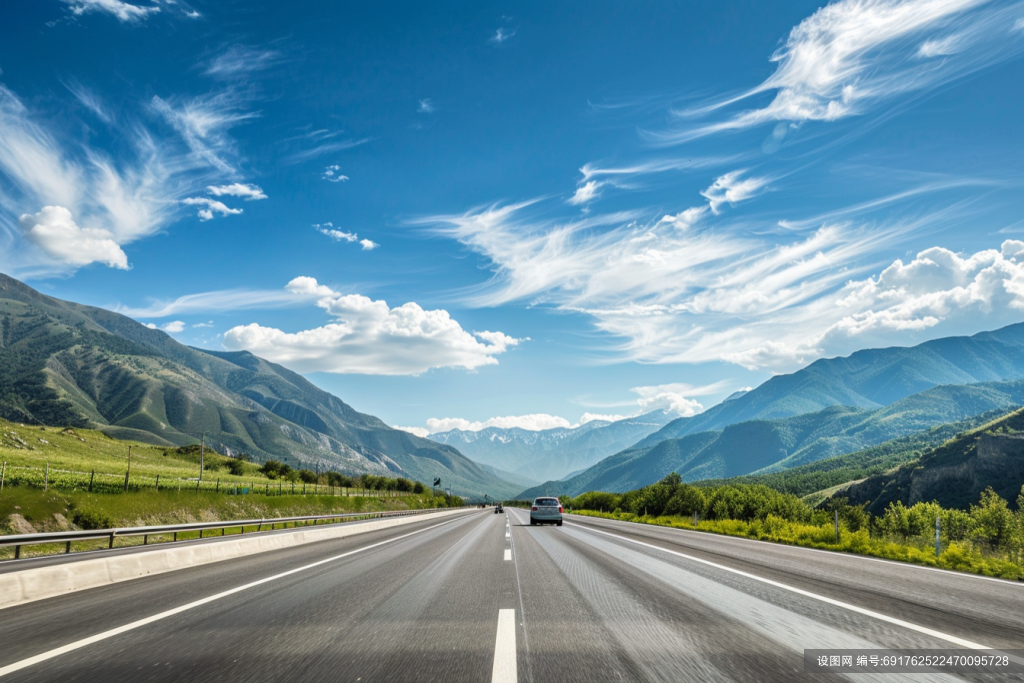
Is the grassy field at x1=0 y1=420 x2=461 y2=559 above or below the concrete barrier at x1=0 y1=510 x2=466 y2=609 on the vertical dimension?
below

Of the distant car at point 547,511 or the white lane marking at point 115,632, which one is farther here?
the distant car at point 547,511

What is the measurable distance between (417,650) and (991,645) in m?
5.17

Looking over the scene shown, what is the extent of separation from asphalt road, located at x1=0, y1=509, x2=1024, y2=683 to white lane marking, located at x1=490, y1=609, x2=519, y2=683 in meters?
0.02

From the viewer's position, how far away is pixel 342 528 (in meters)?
26.0

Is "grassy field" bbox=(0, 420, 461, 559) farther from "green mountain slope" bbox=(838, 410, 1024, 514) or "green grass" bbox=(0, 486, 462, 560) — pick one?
"green mountain slope" bbox=(838, 410, 1024, 514)

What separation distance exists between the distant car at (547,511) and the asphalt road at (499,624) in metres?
23.2

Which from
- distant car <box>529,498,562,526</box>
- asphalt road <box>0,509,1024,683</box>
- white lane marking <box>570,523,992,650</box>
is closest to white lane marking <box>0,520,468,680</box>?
asphalt road <box>0,509,1024,683</box>

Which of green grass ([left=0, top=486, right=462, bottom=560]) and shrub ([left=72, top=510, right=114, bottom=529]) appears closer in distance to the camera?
green grass ([left=0, top=486, right=462, bottom=560])

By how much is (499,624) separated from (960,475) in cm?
18836

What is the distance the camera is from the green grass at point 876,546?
1224cm

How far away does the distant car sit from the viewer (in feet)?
111

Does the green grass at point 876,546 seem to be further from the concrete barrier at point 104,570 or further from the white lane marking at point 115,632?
the concrete barrier at point 104,570

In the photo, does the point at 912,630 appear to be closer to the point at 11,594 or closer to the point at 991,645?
the point at 991,645

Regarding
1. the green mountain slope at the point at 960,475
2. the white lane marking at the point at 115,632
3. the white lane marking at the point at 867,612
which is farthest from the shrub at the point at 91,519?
the green mountain slope at the point at 960,475
